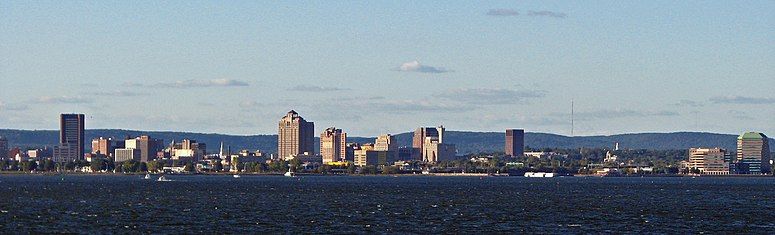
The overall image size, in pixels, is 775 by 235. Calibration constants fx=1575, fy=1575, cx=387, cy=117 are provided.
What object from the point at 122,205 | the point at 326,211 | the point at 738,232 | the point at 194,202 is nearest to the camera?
the point at 738,232

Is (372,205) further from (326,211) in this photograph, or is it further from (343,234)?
(343,234)

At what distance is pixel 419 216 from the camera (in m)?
138

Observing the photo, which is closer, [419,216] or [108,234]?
[108,234]

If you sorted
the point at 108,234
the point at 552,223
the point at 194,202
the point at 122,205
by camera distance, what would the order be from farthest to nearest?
the point at 194,202
the point at 122,205
the point at 552,223
the point at 108,234

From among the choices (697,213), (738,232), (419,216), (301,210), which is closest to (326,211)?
(301,210)

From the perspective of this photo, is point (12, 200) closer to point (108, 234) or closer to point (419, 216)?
point (419, 216)

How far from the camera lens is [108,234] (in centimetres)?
10831

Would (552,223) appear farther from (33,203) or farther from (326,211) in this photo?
(33,203)

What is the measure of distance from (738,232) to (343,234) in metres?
29.5

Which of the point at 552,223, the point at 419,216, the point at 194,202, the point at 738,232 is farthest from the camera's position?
the point at 194,202

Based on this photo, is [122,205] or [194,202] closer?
[122,205]

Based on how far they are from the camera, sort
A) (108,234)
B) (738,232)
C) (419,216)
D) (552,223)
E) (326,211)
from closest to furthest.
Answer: (108,234)
(738,232)
(552,223)
(419,216)
(326,211)

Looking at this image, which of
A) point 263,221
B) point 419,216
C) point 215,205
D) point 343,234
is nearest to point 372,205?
point 215,205

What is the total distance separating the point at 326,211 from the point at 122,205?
25331 millimetres
